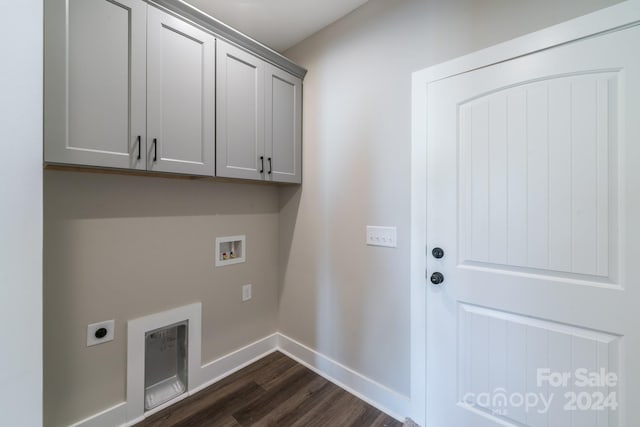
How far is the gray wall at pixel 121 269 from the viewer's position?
1.27 m

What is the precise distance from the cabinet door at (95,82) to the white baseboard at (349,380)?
1.78 meters

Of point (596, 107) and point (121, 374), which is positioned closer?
point (596, 107)

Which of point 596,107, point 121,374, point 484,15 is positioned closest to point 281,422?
point 121,374

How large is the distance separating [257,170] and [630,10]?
1.86m

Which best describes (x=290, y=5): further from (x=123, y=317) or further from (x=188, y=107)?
(x=123, y=317)

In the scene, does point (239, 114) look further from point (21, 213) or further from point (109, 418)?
point (109, 418)

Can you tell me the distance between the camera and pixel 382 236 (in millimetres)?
1593

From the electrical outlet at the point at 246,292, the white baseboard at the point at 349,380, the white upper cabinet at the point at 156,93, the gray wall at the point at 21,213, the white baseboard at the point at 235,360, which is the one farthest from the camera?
the electrical outlet at the point at 246,292

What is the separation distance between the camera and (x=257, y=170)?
A: 176cm

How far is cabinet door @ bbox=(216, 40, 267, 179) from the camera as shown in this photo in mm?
1568

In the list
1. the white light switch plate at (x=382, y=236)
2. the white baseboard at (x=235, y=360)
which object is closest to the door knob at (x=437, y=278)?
the white light switch plate at (x=382, y=236)

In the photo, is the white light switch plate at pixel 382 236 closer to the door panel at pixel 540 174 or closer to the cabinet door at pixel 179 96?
the door panel at pixel 540 174

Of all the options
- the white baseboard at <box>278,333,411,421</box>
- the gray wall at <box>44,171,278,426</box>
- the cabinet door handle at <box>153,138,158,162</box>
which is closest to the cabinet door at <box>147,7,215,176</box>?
the cabinet door handle at <box>153,138,158,162</box>

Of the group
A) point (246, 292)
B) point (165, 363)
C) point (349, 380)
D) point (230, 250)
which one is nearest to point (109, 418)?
point (165, 363)
